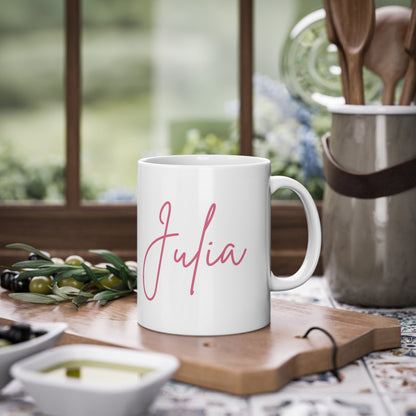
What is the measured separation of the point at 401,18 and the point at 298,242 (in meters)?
0.39

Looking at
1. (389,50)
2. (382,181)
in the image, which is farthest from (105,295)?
(389,50)

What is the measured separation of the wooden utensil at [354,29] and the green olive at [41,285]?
1.41 feet

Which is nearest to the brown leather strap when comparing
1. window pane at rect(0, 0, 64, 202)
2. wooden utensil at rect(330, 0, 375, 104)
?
wooden utensil at rect(330, 0, 375, 104)

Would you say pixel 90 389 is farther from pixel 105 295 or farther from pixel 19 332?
pixel 105 295

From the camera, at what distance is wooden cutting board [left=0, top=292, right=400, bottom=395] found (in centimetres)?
60

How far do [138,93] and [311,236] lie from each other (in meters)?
0.88

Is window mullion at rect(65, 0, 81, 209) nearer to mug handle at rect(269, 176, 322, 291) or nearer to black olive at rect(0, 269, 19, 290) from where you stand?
black olive at rect(0, 269, 19, 290)

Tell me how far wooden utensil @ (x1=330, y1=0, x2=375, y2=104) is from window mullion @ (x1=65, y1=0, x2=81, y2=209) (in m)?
0.44

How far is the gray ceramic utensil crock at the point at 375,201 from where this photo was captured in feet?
2.81

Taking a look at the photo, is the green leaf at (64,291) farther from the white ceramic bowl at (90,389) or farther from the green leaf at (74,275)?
the white ceramic bowl at (90,389)

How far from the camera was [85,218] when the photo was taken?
1148 mm

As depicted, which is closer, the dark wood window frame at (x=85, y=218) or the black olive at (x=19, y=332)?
the black olive at (x=19, y=332)

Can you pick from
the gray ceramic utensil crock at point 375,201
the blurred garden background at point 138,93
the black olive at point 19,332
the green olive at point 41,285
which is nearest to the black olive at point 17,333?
the black olive at point 19,332

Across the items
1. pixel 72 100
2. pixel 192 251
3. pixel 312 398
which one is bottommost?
pixel 312 398
